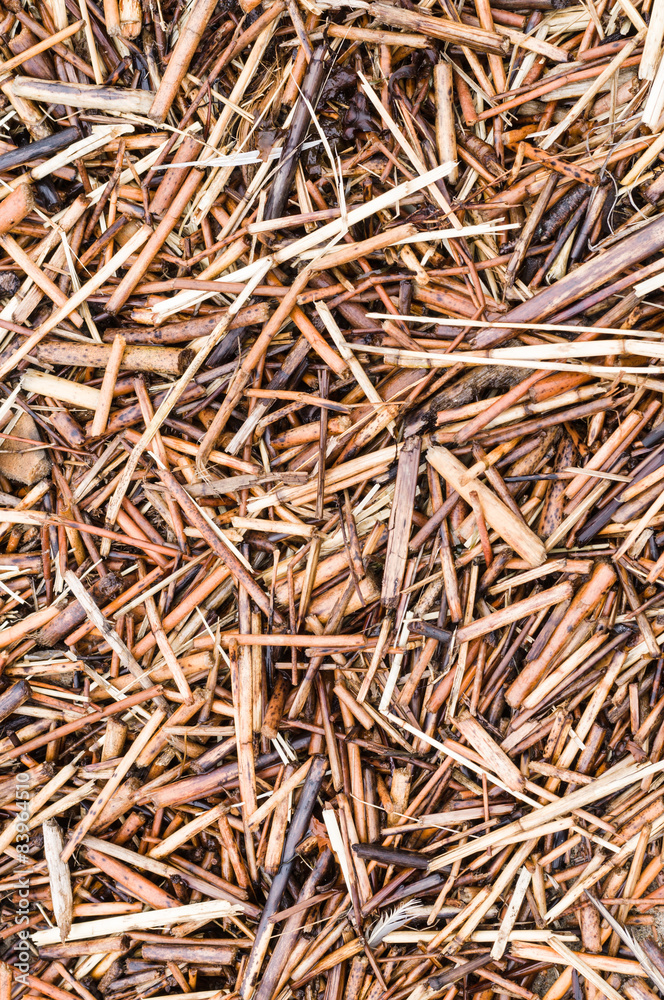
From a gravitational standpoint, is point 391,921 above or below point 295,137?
below

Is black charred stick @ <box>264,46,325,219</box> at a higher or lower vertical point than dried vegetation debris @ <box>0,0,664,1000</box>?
higher

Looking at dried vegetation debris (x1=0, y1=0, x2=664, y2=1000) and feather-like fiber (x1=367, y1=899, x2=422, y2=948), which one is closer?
dried vegetation debris (x1=0, y1=0, x2=664, y2=1000)

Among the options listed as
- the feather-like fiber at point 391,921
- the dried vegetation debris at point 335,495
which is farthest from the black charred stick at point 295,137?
the feather-like fiber at point 391,921

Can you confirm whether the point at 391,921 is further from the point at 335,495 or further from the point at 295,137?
the point at 295,137

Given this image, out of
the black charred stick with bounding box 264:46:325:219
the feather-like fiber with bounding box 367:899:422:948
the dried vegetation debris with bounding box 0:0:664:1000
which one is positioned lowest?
the feather-like fiber with bounding box 367:899:422:948

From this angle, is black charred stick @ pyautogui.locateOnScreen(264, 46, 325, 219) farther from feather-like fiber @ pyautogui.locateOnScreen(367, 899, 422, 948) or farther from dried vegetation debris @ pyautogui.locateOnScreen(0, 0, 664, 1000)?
feather-like fiber @ pyautogui.locateOnScreen(367, 899, 422, 948)

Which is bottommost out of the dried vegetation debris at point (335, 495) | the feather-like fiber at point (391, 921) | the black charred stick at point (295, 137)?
the feather-like fiber at point (391, 921)

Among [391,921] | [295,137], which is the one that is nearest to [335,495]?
[295,137]

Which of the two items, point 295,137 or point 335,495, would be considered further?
point 335,495

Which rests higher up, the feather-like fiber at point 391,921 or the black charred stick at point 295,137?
the black charred stick at point 295,137

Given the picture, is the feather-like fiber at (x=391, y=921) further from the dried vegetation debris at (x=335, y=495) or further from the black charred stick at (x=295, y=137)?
the black charred stick at (x=295, y=137)

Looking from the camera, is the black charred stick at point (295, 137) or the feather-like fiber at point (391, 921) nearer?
the black charred stick at point (295, 137)

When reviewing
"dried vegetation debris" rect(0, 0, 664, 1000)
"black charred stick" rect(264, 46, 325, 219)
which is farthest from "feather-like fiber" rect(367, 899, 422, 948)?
"black charred stick" rect(264, 46, 325, 219)
